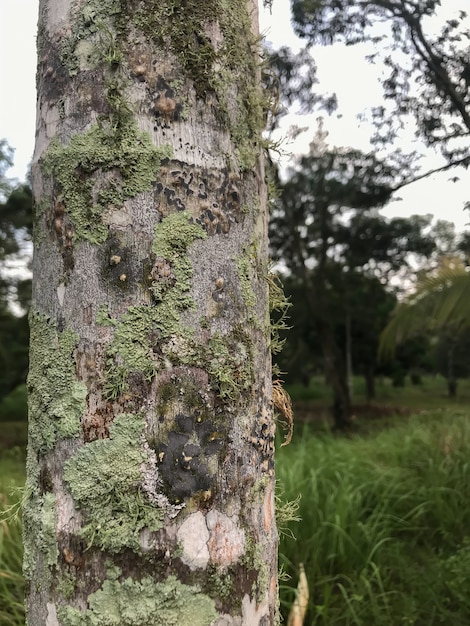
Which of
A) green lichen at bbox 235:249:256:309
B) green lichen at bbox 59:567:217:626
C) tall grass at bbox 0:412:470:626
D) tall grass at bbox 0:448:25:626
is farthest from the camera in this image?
tall grass at bbox 0:412:470:626

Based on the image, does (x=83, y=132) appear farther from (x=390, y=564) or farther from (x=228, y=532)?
(x=390, y=564)

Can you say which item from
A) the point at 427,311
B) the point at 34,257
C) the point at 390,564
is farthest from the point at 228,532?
the point at 427,311

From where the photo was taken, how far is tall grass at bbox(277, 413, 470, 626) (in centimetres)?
260

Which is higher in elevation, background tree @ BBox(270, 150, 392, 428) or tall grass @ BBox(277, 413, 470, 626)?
background tree @ BBox(270, 150, 392, 428)

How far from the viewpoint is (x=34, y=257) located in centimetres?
92

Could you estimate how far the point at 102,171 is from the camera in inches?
33.1

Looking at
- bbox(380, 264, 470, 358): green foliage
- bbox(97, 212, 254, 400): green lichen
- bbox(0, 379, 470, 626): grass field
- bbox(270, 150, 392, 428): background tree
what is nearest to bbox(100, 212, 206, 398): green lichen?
bbox(97, 212, 254, 400): green lichen

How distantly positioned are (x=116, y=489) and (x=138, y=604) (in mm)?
165

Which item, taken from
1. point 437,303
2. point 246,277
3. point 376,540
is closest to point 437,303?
point 437,303

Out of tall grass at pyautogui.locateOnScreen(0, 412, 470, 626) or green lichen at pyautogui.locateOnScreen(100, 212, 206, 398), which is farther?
tall grass at pyautogui.locateOnScreen(0, 412, 470, 626)

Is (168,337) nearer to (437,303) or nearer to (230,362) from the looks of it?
(230,362)

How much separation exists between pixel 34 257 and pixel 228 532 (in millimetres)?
565

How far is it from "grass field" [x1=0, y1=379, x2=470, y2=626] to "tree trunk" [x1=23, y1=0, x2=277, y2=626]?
1.02 metres

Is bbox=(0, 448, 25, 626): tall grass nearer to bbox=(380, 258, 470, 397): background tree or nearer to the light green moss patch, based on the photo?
the light green moss patch
